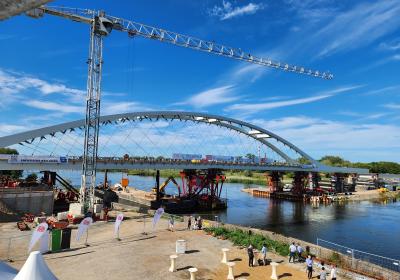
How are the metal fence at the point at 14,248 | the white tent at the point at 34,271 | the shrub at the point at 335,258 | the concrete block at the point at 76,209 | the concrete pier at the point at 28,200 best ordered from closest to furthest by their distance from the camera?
the white tent at the point at 34,271, the metal fence at the point at 14,248, the shrub at the point at 335,258, the concrete pier at the point at 28,200, the concrete block at the point at 76,209

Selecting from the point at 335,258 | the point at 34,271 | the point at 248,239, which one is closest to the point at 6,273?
the point at 34,271

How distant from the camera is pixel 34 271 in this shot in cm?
1213

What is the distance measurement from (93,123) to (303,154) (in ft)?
272

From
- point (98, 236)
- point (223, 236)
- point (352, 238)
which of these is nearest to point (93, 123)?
point (98, 236)

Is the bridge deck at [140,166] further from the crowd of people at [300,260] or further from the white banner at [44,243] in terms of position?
the crowd of people at [300,260]

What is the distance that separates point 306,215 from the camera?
7338cm

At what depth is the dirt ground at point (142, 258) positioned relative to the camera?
20.7 meters

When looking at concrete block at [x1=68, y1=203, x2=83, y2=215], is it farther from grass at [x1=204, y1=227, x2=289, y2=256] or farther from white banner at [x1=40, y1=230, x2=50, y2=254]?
grass at [x1=204, y1=227, x2=289, y2=256]

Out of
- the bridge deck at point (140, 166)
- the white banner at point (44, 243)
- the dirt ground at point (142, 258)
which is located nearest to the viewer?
the dirt ground at point (142, 258)

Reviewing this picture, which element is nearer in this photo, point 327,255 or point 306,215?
point 327,255

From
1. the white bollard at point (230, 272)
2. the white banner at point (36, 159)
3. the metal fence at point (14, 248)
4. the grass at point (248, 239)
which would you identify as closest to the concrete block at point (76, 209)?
the metal fence at point (14, 248)

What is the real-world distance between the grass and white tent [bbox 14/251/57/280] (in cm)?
1755

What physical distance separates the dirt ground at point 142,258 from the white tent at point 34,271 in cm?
776

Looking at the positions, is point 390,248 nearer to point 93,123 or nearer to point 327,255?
point 327,255
